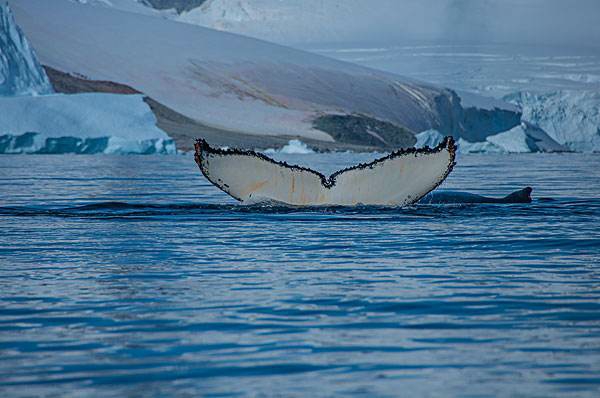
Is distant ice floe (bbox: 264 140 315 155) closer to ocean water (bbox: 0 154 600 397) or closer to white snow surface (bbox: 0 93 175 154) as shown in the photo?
white snow surface (bbox: 0 93 175 154)

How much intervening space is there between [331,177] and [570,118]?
113 meters

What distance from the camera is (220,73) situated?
382ft

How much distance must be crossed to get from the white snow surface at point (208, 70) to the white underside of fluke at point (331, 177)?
97.7 metres

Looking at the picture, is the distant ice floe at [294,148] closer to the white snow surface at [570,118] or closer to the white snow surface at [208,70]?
the white snow surface at [208,70]

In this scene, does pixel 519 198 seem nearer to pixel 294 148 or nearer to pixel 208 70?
pixel 294 148

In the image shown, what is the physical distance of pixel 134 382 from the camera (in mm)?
4055

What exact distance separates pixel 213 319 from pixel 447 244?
148 inches

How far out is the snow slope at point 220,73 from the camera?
112m

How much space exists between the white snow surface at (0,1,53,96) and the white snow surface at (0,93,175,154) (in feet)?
13.9

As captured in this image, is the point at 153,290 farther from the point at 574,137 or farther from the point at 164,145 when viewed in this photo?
the point at 574,137

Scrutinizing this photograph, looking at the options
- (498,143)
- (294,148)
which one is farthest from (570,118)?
(294,148)

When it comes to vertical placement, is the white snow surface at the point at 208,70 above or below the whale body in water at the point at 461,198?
above

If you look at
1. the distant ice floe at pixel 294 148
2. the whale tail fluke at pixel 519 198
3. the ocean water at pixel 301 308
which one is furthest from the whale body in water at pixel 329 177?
the distant ice floe at pixel 294 148

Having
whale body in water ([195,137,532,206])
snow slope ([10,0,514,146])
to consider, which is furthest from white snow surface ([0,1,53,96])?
whale body in water ([195,137,532,206])
